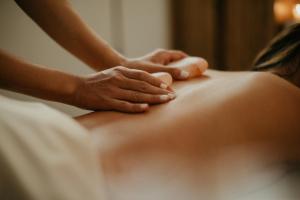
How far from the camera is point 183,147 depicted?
718 mm

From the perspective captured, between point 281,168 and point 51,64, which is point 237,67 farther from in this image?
point 281,168

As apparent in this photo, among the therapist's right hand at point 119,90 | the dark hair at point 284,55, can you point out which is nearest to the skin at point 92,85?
the therapist's right hand at point 119,90

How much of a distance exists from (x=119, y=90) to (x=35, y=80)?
0.58ft

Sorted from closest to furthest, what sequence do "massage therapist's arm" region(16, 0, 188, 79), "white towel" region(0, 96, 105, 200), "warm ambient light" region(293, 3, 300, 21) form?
"white towel" region(0, 96, 105, 200), "massage therapist's arm" region(16, 0, 188, 79), "warm ambient light" region(293, 3, 300, 21)

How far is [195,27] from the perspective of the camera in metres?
2.88

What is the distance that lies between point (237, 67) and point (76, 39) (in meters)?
2.02

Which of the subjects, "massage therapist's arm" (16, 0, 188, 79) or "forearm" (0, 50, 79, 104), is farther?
"massage therapist's arm" (16, 0, 188, 79)

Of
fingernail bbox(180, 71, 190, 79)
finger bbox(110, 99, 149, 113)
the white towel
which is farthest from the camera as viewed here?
fingernail bbox(180, 71, 190, 79)

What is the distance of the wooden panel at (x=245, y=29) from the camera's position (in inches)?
115

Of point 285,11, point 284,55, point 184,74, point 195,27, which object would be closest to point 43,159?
point 184,74

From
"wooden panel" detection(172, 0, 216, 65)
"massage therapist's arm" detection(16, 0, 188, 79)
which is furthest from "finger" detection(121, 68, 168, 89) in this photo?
"wooden panel" detection(172, 0, 216, 65)

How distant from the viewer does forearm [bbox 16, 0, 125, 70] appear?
3.79ft

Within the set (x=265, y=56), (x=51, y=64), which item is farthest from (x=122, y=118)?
(x=51, y=64)

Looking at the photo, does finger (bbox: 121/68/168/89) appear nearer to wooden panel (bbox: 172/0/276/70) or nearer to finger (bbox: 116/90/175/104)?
finger (bbox: 116/90/175/104)
